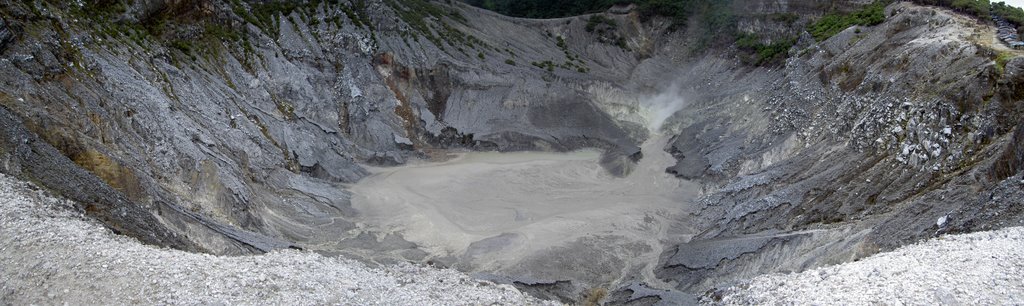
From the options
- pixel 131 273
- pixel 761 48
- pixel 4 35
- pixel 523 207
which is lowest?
pixel 131 273

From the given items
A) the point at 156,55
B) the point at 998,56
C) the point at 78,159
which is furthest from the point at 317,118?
the point at 998,56

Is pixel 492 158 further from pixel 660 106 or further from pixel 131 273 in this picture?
pixel 131 273

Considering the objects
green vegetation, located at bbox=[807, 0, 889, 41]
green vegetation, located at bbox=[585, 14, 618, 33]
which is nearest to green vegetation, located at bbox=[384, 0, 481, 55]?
green vegetation, located at bbox=[585, 14, 618, 33]

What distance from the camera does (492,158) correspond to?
40.3 metres

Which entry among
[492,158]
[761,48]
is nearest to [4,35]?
[492,158]

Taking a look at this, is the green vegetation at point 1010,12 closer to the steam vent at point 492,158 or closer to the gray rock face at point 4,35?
the steam vent at point 492,158

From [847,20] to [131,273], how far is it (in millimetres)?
39255

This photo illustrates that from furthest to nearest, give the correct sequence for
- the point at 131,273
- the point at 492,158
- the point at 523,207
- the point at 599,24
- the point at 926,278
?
the point at 599,24 < the point at 492,158 < the point at 523,207 < the point at 131,273 < the point at 926,278

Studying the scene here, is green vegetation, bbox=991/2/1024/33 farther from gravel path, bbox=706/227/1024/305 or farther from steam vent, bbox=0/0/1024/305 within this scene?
gravel path, bbox=706/227/1024/305

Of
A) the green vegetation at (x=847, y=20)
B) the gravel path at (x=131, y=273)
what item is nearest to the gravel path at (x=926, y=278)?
the gravel path at (x=131, y=273)

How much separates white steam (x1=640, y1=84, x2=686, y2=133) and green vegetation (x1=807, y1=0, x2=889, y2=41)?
892 centimetres

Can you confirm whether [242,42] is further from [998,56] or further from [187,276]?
[998,56]

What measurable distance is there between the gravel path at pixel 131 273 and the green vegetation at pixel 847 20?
30.0m

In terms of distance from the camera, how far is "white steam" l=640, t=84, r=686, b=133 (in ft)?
154
